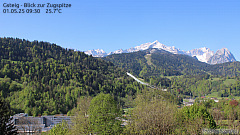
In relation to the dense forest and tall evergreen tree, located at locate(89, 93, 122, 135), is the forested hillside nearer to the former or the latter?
the dense forest

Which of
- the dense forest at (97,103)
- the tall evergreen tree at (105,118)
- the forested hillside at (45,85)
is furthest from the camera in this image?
the forested hillside at (45,85)

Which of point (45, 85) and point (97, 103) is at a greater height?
point (45, 85)

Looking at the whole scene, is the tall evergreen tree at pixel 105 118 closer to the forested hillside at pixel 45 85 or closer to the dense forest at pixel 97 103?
the dense forest at pixel 97 103

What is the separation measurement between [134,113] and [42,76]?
13917cm

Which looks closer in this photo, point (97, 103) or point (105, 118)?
point (105, 118)

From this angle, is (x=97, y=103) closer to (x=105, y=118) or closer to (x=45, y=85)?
(x=105, y=118)

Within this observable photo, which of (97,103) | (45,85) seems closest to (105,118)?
(97,103)

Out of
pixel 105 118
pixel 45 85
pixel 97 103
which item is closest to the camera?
pixel 105 118

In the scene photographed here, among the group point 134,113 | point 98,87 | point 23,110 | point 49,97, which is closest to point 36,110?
point 23,110

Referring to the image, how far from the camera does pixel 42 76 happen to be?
529 feet

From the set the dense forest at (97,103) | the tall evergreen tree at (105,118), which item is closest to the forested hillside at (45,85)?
the dense forest at (97,103)

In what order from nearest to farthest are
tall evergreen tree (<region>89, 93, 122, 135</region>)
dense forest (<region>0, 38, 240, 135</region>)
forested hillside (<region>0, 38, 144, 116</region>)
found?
1. dense forest (<region>0, 38, 240, 135</region>)
2. tall evergreen tree (<region>89, 93, 122, 135</region>)
3. forested hillside (<region>0, 38, 144, 116</region>)

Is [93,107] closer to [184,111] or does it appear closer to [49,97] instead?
[184,111]

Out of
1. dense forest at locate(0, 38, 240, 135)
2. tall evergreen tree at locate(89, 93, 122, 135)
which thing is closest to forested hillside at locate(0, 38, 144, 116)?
dense forest at locate(0, 38, 240, 135)
